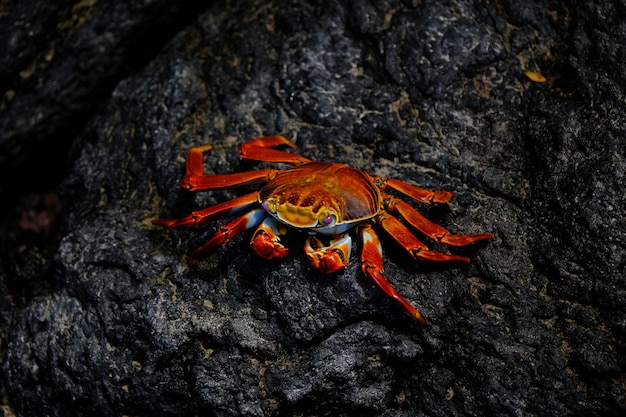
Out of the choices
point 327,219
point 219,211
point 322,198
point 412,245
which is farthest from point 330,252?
point 219,211

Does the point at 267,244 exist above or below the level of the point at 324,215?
below

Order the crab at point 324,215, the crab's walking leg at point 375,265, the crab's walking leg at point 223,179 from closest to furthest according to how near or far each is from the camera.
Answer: the crab's walking leg at point 375,265 < the crab at point 324,215 < the crab's walking leg at point 223,179

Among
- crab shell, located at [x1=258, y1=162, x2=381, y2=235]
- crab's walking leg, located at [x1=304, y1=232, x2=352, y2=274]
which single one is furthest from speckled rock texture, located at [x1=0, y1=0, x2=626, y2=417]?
crab shell, located at [x1=258, y1=162, x2=381, y2=235]

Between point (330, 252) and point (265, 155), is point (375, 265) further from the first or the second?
point (265, 155)

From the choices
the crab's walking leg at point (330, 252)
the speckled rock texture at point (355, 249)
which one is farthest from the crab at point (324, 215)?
the speckled rock texture at point (355, 249)

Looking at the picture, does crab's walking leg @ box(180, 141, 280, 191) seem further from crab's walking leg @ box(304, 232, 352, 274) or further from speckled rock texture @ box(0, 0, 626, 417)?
crab's walking leg @ box(304, 232, 352, 274)

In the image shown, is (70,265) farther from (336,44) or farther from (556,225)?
(556,225)

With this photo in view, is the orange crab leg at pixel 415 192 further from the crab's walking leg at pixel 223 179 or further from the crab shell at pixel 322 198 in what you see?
the crab's walking leg at pixel 223 179
